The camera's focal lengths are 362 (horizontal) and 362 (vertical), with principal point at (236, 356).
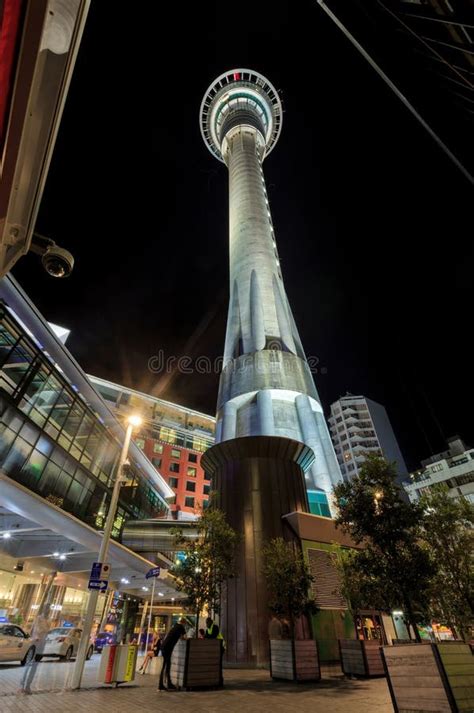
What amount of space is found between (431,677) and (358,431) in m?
105

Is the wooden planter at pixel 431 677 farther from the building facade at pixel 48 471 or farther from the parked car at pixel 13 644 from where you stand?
the parked car at pixel 13 644

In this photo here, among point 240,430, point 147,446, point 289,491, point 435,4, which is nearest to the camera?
point 435,4

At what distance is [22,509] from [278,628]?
1413 centimetres

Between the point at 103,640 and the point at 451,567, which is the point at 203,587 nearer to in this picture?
the point at 451,567

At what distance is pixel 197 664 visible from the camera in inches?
422

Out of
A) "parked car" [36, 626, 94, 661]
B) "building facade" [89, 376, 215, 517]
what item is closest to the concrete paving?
"parked car" [36, 626, 94, 661]

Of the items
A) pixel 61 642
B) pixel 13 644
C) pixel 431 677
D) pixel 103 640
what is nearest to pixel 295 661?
pixel 431 677

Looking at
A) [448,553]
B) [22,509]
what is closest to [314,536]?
[448,553]

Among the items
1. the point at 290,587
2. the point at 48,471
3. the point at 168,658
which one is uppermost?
the point at 48,471

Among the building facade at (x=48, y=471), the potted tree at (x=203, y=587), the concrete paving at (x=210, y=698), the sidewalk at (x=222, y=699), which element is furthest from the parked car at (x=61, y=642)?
the potted tree at (x=203, y=587)

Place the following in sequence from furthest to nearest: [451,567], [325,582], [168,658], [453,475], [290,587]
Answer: [453,475], [325,582], [451,567], [290,587], [168,658]

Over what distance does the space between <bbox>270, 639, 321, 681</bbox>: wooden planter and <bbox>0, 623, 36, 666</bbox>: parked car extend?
11053 millimetres

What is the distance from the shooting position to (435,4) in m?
6.81

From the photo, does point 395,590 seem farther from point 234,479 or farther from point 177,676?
point 234,479
